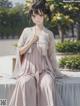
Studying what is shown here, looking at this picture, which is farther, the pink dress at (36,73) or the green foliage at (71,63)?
the green foliage at (71,63)

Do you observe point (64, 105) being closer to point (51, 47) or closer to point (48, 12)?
point (51, 47)

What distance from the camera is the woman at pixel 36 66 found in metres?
4.11

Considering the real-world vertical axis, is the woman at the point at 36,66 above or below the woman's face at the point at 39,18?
below

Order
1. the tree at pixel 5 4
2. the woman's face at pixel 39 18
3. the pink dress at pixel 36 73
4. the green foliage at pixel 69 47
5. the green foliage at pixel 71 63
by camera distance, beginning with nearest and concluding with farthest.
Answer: the pink dress at pixel 36 73 < the woman's face at pixel 39 18 < the green foliage at pixel 71 63 < the green foliage at pixel 69 47 < the tree at pixel 5 4

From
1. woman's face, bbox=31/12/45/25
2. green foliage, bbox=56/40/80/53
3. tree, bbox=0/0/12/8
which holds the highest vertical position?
tree, bbox=0/0/12/8

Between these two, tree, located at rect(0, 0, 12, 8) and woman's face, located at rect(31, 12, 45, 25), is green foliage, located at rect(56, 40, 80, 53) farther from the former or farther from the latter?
tree, located at rect(0, 0, 12, 8)

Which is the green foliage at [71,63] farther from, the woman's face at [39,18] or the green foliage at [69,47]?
the woman's face at [39,18]

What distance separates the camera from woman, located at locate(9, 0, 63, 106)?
4113 mm

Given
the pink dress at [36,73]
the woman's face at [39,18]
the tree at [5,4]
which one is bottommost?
the pink dress at [36,73]

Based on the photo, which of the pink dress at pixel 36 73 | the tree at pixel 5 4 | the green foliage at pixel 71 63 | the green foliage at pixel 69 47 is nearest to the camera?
the pink dress at pixel 36 73

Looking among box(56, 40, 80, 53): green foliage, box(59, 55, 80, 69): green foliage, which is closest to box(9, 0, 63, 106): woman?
box(59, 55, 80, 69): green foliage

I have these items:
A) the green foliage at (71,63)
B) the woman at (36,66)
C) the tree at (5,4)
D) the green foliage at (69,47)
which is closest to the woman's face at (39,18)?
the woman at (36,66)

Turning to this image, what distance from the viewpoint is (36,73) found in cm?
417

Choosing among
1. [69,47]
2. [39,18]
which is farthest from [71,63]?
[39,18]
